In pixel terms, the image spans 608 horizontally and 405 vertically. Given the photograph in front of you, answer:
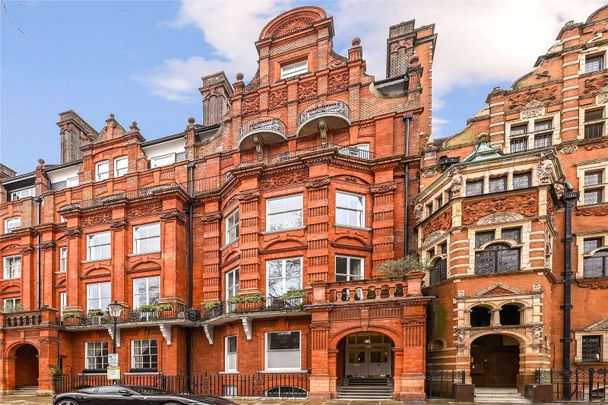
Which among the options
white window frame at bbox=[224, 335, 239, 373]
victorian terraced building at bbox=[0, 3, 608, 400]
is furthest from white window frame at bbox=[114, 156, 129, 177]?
white window frame at bbox=[224, 335, 239, 373]

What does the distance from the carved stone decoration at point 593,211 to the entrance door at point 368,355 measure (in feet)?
32.8

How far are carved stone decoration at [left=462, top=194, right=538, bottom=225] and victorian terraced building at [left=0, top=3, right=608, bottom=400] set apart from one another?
54 mm

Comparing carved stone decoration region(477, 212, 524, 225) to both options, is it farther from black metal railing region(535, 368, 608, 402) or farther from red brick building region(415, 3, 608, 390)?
black metal railing region(535, 368, 608, 402)

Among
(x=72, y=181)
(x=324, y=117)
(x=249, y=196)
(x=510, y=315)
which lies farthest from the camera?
(x=72, y=181)

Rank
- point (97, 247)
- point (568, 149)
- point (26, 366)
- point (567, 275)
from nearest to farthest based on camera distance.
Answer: point (567, 275) < point (568, 149) < point (97, 247) < point (26, 366)

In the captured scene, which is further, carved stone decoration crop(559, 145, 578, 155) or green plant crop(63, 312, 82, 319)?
green plant crop(63, 312, 82, 319)

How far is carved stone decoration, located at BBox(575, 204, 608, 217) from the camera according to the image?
659 inches

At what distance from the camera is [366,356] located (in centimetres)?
1772

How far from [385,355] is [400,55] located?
15.8 m

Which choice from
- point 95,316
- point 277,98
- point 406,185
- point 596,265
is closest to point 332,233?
point 406,185

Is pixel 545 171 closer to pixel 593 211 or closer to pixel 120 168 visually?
pixel 593 211

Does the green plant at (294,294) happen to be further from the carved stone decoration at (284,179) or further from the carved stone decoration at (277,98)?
the carved stone decoration at (277,98)

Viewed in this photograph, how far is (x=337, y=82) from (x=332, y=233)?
8.41 meters

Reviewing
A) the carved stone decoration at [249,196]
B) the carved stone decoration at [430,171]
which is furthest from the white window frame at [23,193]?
the carved stone decoration at [430,171]
